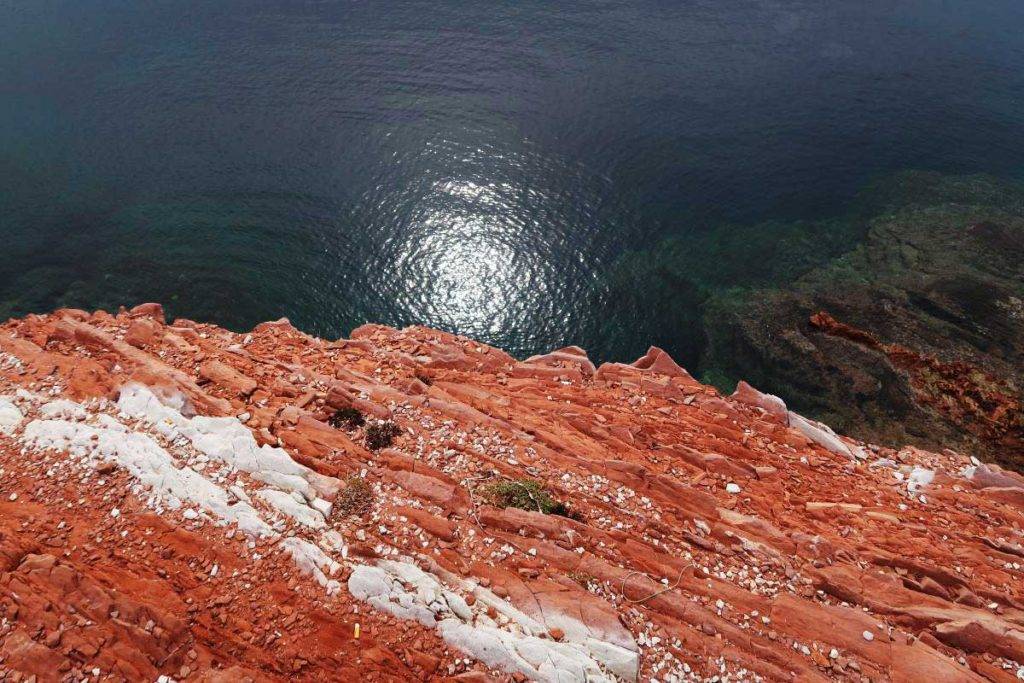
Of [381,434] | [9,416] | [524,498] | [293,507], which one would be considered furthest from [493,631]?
[9,416]

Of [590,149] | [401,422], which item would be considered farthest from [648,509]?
[590,149]

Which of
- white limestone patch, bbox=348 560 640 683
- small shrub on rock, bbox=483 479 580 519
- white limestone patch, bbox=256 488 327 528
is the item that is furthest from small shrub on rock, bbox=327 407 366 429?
white limestone patch, bbox=348 560 640 683

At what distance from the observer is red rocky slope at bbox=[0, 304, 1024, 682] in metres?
15.5

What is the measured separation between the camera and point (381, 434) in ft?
74.3

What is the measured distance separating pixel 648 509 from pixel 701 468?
450cm

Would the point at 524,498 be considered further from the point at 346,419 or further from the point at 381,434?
the point at 346,419

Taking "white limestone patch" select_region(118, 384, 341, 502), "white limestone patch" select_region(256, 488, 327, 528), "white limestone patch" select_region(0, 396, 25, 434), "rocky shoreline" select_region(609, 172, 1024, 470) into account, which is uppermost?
"white limestone patch" select_region(0, 396, 25, 434)

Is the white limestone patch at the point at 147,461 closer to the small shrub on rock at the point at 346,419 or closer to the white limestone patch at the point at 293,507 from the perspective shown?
the white limestone patch at the point at 293,507

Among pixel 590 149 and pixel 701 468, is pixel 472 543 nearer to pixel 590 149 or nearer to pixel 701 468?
pixel 701 468

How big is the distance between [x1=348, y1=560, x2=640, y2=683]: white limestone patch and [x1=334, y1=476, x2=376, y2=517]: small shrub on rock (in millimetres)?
2242

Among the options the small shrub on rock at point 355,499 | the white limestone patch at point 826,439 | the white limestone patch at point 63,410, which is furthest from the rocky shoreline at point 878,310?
the white limestone patch at point 63,410

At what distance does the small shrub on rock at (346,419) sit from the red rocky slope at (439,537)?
11 cm

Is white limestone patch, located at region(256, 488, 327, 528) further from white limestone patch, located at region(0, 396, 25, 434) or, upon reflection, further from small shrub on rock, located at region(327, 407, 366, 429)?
white limestone patch, located at region(0, 396, 25, 434)

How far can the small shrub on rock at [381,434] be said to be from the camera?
22328 millimetres
